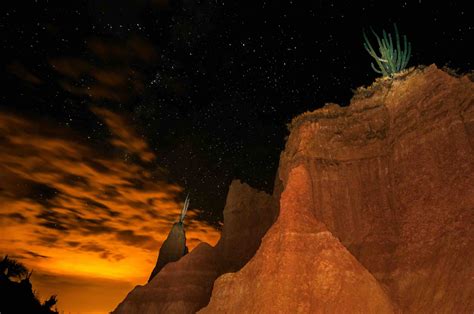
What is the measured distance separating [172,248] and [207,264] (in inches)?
559

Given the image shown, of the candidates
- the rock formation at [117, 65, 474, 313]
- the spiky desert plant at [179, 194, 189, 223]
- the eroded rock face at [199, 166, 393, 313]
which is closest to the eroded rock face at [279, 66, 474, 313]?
the rock formation at [117, 65, 474, 313]

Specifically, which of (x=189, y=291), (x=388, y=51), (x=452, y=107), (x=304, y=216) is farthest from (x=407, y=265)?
(x=189, y=291)

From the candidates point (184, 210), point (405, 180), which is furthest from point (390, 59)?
point (184, 210)

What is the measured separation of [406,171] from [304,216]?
6.23 m

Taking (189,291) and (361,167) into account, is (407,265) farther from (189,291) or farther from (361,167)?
(189,291)

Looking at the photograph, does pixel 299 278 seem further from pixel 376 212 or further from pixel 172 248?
pixel 172 248

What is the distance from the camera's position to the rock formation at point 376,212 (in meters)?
16.9

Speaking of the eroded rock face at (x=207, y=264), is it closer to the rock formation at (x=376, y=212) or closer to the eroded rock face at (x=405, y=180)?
the eroded rock face at (x=405, y=180)

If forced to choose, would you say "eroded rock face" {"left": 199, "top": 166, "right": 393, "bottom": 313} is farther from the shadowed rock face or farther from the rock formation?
the shadowed rock face

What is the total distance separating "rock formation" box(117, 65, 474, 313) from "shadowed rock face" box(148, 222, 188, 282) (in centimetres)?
2973

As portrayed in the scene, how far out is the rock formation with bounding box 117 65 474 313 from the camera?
55.4 ft

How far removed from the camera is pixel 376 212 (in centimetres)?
2156

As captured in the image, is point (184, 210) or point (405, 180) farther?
point (184, 210)

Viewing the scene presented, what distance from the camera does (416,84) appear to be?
70.0 feet
